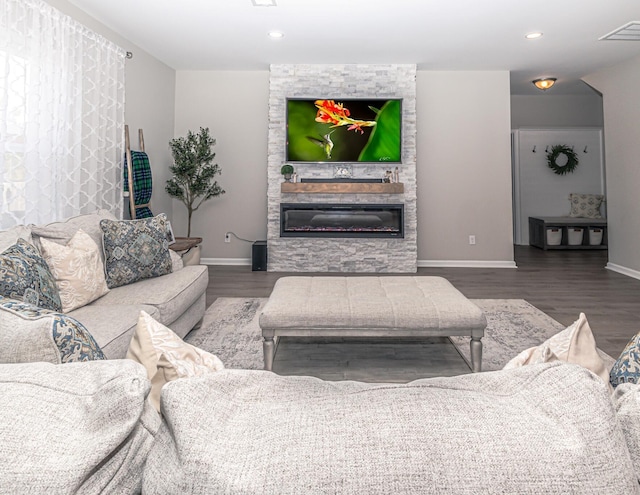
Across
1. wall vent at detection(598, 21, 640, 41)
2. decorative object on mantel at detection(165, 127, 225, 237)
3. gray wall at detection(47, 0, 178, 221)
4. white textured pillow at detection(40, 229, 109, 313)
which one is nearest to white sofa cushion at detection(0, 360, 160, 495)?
white textured pillow at detection(40, 229, 109, 313)

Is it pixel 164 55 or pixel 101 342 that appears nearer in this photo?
pixel 101 342

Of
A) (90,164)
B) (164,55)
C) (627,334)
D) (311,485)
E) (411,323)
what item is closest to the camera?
(311,485)

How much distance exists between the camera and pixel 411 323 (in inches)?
90.0

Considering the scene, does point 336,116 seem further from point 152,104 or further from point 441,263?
point 441,263

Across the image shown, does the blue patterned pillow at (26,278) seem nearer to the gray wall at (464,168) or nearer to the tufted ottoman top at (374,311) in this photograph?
the tufted ottoman top at (374,311)

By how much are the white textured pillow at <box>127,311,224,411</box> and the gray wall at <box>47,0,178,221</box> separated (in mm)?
4117

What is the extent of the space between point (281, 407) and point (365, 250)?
17.2 ft

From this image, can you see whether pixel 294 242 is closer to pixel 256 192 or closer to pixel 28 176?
pixel 256 192

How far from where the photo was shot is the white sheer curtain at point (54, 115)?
296 centimetres

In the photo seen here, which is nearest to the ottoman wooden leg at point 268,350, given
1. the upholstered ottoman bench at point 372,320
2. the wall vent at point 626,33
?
the upholstered ottoman bench at point 372,320

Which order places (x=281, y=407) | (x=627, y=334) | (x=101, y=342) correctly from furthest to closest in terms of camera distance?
1. (x=627, y=334)
2. (x=101, y=342)
3. (x=281, y=407)

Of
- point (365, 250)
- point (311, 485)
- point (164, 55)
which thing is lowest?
point (311, 485)

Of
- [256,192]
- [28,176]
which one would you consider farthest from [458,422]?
[256,192]

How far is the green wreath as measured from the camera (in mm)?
8328
